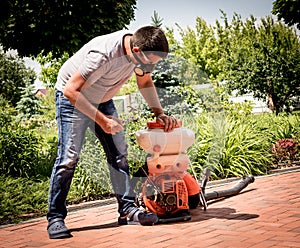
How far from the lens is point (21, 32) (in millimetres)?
7613

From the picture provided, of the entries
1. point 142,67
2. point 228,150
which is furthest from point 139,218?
point 228,150

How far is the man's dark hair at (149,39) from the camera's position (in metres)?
2.80

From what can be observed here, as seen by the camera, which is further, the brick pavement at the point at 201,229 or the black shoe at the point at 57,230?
the black shoe at the point at 57,230

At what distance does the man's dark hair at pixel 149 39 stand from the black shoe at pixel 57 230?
4.13 ft

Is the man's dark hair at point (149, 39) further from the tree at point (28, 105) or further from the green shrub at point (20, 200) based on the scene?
the tree at point (28, 105)

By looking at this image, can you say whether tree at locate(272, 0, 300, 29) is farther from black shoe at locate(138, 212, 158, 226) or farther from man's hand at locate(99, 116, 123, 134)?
man's hand at locate(99, 116, 123, 134)

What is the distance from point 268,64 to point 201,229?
1369 centimetres

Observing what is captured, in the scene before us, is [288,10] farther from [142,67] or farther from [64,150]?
[64,150]

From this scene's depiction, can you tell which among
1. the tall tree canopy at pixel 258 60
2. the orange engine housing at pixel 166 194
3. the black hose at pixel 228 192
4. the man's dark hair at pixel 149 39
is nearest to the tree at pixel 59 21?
the black hose at pixel 228 192

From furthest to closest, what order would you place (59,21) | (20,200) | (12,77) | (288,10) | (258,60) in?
1. (12,77)
2. (258,60)
3. (288,10)
4. (59,21)
5. (20,200)

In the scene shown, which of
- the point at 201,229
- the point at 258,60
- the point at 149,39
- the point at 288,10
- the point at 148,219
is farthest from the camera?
the point at 258,60

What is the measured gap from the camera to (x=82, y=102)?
283 centimetres

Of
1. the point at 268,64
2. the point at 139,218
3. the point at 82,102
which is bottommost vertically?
the point at 139,218

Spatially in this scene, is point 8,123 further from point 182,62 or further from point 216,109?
point 182,62
